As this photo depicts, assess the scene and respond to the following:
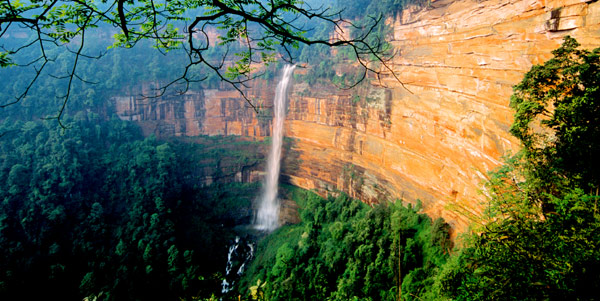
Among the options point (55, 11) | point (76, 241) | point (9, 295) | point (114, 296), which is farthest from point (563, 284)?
point (76, 241)

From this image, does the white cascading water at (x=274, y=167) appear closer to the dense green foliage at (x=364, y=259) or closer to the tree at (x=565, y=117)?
the dense green foliage at (x=364, y=259)

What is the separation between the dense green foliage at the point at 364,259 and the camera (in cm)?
905

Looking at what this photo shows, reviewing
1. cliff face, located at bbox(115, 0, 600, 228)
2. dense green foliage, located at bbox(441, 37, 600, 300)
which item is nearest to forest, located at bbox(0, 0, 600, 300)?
dense green foliage, located at bbox(441, 37, 600, 300)

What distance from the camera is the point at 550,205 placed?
18.1ft

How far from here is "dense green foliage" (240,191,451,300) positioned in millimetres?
9055

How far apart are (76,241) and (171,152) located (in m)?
6.96

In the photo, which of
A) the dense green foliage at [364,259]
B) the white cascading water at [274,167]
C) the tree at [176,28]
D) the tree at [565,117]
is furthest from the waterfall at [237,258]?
the tree at [176,28]

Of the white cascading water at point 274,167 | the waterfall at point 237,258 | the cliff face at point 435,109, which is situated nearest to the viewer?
the cliff face at point 435,109

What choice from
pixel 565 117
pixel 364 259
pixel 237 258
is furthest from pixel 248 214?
pixel 565 117

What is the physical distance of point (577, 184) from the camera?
4559 mm

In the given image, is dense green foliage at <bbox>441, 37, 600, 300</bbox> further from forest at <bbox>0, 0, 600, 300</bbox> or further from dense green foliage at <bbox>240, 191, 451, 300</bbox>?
dense green foliage at <bbox>240, 191, 451, 300</bbox>

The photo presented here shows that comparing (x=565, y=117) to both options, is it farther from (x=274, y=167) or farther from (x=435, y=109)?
(x=274, y=167)

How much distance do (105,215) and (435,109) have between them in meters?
15.4

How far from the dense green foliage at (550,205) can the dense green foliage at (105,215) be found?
31.9 feet
